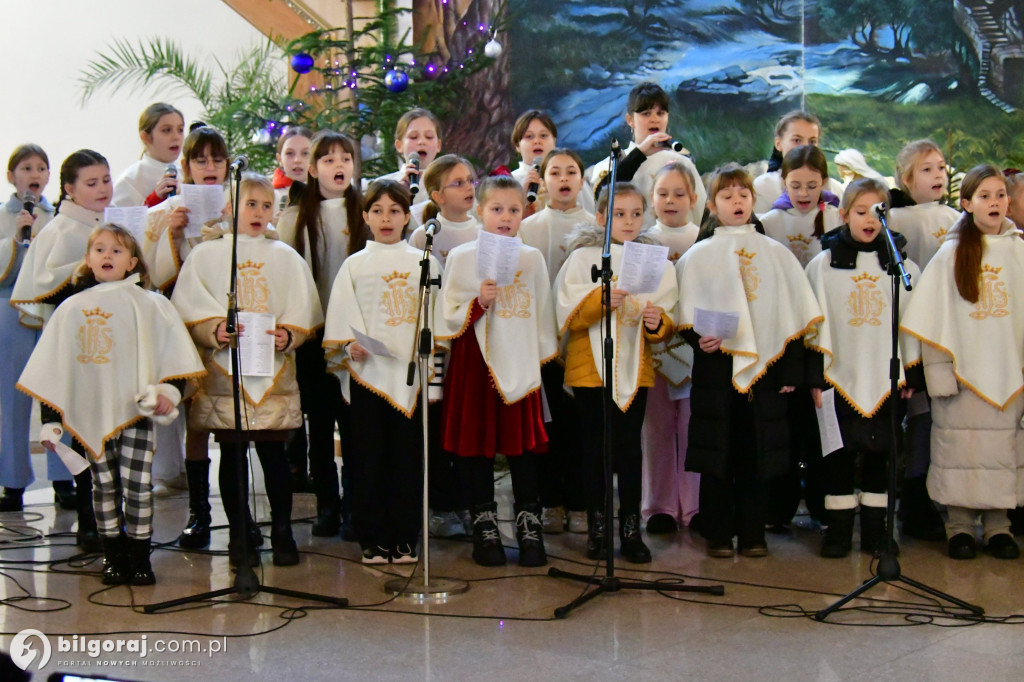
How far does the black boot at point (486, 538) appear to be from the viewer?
5.00m

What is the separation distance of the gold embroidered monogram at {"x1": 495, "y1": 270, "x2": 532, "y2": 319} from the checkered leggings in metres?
1.49

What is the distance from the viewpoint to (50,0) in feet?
30.5

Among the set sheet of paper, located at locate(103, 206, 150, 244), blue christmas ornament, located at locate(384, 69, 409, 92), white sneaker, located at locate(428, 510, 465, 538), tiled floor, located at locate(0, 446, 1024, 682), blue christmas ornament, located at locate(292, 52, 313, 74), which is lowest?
tiled floor, located at locate(0, 446, 1024, 682)

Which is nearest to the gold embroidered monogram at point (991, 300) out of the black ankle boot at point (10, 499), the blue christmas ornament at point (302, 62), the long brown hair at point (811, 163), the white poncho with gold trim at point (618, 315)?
the long brown hair at point (811, 163)

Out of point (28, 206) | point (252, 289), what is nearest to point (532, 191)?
point (252, 289)

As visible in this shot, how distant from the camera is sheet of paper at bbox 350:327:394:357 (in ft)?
15.3

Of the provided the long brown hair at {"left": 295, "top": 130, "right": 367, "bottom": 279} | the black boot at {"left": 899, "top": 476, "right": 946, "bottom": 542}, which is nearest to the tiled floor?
the black boot at {"left": 899, "top": 476, "right": 946, "bottom": 542}

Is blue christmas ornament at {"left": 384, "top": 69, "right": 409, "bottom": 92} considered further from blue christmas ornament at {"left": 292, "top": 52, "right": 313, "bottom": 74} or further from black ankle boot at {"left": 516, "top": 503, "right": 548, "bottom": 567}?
black ankle boot at {"left": 516, "top": 503, "right": 548, "bottom": 567}

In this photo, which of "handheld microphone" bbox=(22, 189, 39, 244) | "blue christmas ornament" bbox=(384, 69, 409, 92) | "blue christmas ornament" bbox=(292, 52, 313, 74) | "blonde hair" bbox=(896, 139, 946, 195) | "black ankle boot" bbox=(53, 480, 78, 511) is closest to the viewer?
"blonde hair" bbox=(896, 139, 946, 195)

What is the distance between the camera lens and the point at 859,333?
510 centimetres

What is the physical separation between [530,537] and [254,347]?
4.54ft

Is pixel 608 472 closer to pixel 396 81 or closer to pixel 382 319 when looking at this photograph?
pixel 382 319

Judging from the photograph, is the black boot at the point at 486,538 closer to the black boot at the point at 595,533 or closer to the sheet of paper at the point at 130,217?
the black boot at the point at 595,533

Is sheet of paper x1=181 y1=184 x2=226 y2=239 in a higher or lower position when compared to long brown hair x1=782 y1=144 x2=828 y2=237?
lower
